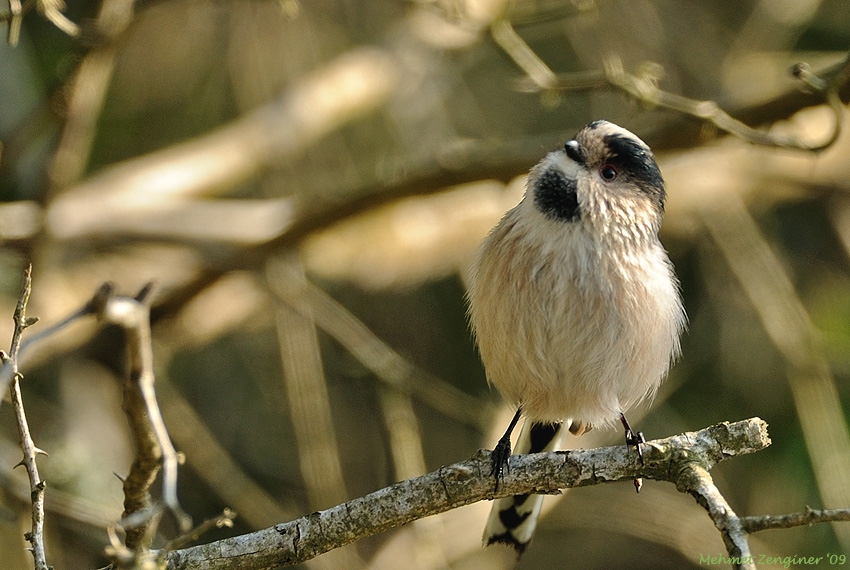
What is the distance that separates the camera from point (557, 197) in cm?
322

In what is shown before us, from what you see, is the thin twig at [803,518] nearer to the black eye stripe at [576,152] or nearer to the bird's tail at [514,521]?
the bird's tail at [514,521]

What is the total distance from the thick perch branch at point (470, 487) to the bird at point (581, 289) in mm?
363

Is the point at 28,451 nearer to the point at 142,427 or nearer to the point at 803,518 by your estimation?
the point at 142,427

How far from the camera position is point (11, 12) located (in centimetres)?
314

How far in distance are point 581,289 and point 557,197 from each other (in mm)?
368

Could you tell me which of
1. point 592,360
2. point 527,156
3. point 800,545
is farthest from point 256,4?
point 800,545

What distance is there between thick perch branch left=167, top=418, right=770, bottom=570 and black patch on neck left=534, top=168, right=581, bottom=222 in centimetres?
94

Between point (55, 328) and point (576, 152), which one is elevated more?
point (576, 152)

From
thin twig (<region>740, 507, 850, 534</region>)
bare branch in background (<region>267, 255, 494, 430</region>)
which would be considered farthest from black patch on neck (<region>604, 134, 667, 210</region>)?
bare branch in background (<region>267, 255, 494, 430</region>)

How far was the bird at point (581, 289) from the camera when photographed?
3.13 metres

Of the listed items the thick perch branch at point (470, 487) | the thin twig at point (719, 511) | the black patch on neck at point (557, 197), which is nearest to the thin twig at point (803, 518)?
the thin twig at point (719, 511)

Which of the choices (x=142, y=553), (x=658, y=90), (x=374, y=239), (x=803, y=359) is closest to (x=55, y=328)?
(x=142, y=553)

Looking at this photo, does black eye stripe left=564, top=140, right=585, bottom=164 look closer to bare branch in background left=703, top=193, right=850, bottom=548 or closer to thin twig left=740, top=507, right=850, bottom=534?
thin twig left=740, top=507, right=850, bottom=534

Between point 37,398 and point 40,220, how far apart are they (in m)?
1.42
